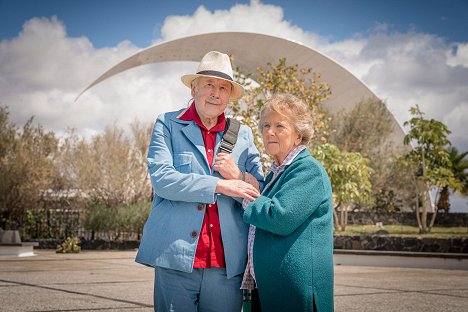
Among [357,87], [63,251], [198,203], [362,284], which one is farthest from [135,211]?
[357,87]

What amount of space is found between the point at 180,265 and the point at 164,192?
0.28 m

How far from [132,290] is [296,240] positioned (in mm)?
4729

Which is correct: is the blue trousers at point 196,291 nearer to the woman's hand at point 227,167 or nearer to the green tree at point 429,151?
the woman's hand at point 227,167

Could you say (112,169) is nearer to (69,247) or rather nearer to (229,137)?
(69,247)

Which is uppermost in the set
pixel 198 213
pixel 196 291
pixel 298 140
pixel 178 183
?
pixel 298 140

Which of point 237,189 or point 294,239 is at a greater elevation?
point 237,189

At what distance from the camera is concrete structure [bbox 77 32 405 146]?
4062 centimetres

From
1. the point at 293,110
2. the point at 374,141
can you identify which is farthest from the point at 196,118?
the point at 374,141

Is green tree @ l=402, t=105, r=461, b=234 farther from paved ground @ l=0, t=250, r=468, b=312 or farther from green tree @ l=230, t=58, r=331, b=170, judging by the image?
paved ground @ l=0, t=250, r=468, b=312

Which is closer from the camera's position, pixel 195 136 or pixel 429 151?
pixel 195 136

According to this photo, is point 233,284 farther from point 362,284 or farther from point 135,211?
point 135,211

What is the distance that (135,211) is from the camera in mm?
17047

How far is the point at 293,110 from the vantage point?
2547 millimetres

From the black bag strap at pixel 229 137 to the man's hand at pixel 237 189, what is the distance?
0.18 m
